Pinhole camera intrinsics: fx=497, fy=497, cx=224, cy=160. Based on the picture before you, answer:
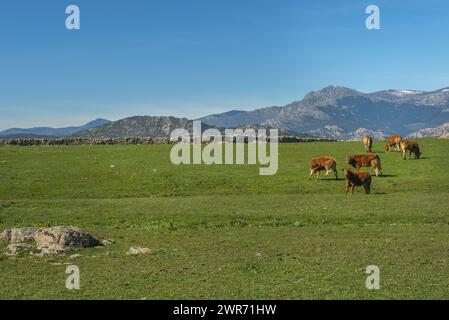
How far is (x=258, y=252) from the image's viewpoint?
853 inches

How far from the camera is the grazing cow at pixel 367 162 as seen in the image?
49812mm

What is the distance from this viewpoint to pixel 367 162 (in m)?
50.5

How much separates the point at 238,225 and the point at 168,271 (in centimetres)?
1213

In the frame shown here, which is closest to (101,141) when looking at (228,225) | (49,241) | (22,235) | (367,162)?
(367,162)

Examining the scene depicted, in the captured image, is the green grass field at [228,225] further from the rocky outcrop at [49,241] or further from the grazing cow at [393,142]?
the grazing cow at [393,142]

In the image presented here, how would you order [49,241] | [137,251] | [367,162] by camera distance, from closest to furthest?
[137,251]
[49,241]
[367,162]

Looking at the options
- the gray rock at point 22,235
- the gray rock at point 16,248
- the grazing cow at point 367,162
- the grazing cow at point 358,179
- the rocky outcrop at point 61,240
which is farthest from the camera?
the grazing cow at point 367,162

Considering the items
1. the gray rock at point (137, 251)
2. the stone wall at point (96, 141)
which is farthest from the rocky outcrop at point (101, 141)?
the gray rock at point (137, 251)

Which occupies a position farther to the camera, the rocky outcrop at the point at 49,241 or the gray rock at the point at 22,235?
the gray rock at the point at 22,235

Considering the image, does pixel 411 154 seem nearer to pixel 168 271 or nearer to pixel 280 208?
pixel 280 208

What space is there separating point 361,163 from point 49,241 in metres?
36.0

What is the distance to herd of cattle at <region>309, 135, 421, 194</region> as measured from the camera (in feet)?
137

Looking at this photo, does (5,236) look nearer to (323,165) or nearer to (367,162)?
(323,165)
